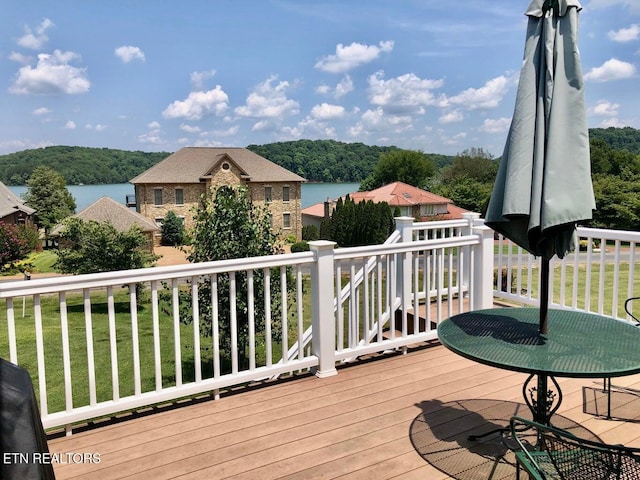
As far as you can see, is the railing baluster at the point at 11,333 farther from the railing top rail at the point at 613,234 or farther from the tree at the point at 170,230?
the tree at the point at 170,230

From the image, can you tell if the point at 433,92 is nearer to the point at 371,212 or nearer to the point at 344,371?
the point at 371,212

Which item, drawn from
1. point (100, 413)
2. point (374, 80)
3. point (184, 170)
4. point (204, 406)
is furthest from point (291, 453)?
point (374, 80)

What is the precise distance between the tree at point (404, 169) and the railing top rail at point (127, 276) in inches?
2645

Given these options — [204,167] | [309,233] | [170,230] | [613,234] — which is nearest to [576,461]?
[613,234]

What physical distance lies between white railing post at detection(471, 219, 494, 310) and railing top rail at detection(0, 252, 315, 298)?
1762 mm

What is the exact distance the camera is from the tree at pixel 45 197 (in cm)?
4194

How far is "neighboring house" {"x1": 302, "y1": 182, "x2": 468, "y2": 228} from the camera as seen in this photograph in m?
43.1

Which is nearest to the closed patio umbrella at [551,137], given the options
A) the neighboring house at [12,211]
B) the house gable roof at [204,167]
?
the neighboring house at [12,211]

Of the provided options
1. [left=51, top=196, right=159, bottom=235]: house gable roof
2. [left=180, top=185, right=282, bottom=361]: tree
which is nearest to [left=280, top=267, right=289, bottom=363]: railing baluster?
[left=180, top=185, right=282, bottom=361]: tree

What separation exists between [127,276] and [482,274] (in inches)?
121

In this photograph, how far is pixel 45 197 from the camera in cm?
4281

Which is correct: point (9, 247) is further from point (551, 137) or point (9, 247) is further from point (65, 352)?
point (551, 137)

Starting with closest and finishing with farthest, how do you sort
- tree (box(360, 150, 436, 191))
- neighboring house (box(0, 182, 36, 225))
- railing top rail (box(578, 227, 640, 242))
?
1. railing top rail (box(578, 227, 640, 242))
2. neighboring house (box(0, 182, 36, 225))
3. tree (box(360, 150, 436, 191))

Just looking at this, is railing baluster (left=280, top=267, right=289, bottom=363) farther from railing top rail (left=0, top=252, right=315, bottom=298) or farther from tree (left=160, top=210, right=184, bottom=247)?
tree (left=160, top=210, right=184, bottom=247)
